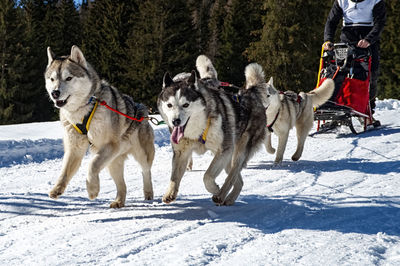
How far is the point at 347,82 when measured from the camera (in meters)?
7.02

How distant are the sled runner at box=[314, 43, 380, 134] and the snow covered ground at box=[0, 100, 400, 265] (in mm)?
1548

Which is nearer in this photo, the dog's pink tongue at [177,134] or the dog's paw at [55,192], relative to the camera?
the dog's paw at [55,192]

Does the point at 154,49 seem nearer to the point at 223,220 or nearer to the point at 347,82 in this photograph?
the point at 347,82

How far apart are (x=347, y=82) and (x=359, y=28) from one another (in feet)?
3.26

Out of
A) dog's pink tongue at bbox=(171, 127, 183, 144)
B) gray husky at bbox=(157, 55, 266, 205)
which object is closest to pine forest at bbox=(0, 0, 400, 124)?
gray husky at bbox=(157, 55, 266, 205)

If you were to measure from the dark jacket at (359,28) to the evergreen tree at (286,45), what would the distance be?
13807 millimetres

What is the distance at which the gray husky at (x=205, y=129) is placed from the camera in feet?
11.0

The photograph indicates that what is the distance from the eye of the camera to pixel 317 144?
697 centimetres

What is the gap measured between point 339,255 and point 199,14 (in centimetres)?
3426

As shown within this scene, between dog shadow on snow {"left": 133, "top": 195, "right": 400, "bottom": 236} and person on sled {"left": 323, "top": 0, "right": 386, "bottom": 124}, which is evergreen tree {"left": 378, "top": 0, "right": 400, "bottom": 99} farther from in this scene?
dog shadow on snow {"left": 133, "top": 195, "right": 400, "bottom": 236}

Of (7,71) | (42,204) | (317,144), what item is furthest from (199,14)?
(42,204)

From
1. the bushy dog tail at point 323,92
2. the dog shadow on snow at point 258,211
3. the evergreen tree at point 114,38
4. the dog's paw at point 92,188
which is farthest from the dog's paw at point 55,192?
the evergreen tree at point 114,38

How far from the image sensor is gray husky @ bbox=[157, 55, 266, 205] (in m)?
3.36

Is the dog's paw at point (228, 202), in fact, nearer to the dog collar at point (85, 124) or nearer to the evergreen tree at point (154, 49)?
the dog collar at point (85, 124)
